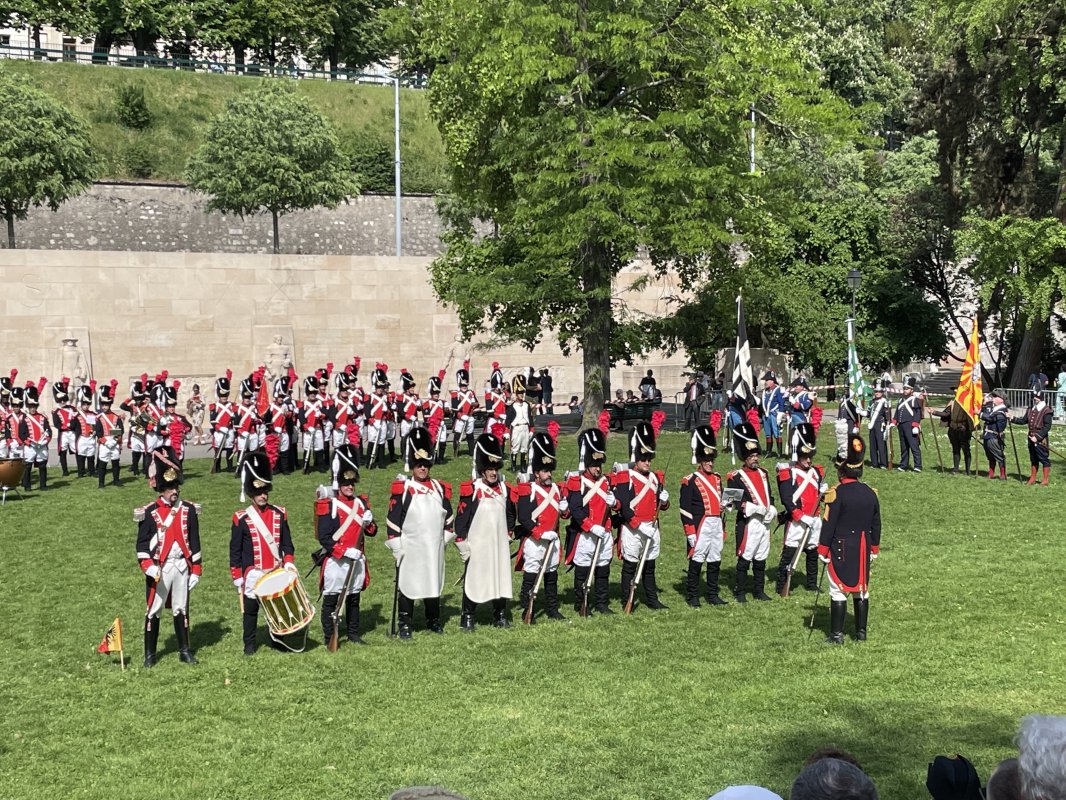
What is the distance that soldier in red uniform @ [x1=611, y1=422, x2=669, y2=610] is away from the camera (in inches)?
513

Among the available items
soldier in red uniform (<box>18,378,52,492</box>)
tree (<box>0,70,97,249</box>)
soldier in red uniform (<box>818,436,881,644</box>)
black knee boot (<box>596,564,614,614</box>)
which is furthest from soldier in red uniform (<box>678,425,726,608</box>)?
tree (<box>0,70,97,249</box>)

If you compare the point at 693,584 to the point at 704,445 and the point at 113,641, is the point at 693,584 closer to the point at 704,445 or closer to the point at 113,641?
the point at 704,445

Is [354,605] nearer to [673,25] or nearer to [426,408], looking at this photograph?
[426,408]

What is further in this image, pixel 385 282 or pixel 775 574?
pixel 385 282

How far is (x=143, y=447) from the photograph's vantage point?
2402 cm

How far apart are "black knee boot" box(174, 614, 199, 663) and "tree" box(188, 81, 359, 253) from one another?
38.2 m

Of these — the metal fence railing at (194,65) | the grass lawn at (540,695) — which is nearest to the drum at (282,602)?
the grass lawn at (540,695)

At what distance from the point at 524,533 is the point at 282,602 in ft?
8.89

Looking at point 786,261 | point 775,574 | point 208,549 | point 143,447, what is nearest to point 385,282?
point 786,261

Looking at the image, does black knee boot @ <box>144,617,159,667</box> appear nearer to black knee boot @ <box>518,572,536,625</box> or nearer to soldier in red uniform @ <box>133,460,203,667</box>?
soldier in red uniform @ <box>133,460,203,667</box>

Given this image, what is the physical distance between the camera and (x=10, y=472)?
2102 centimetres

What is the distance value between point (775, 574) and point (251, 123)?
38270 millimetres

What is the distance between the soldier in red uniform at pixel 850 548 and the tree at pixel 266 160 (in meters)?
39.3

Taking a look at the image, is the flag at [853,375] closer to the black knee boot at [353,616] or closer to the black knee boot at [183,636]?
the black knee boot at [353,616]
